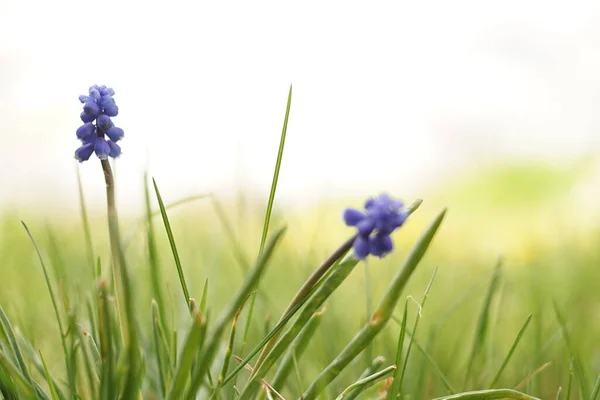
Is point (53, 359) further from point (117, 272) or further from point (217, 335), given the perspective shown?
point (217, 335)

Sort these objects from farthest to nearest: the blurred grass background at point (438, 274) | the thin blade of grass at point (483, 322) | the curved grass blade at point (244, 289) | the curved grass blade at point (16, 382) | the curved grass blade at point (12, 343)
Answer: the blurred grass background at point (438, 274) < the thin blade of grass at point (483, 322) < the curved grass blade at point (12, 343) < the curved grass blade at point (16, 382) < the curved grass blade at point (244, 289)

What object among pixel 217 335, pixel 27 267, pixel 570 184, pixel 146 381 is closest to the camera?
pixel 217 335

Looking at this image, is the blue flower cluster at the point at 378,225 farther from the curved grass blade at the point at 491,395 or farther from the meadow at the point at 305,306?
the curved grass blade at the point at 491,395

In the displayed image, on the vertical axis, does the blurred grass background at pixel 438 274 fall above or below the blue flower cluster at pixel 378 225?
below

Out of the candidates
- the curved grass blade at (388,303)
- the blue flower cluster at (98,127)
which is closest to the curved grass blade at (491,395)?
the curved grass blade at (388,303)

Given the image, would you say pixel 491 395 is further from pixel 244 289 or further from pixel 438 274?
pixel 438 274

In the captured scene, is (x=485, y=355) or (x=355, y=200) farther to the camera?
(x=355, y=200)

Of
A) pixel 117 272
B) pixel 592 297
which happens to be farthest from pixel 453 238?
pixel 117 272
